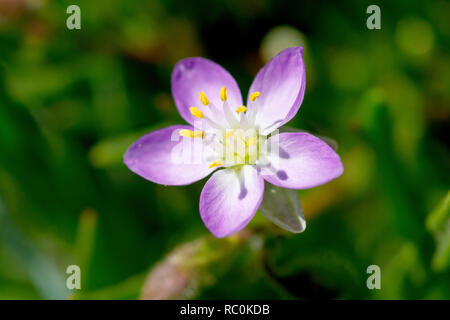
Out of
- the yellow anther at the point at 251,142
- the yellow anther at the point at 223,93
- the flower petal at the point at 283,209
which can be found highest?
the yellow anther at the point at 223,93

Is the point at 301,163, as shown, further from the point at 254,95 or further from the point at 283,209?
the point at 254,95

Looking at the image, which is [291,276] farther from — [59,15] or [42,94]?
[59,15]

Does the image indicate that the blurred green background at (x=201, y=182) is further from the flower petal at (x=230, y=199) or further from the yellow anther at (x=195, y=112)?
the yellow anther at (x=195, y=112)

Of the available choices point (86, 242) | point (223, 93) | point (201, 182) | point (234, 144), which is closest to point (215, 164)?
point (234, 144)

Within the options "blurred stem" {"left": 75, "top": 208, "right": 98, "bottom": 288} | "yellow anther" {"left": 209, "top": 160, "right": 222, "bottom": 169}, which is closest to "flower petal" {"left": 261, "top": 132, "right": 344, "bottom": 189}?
"yellow anther" {"left": 209, "top": 160, "right": 222, "bottom": 169}

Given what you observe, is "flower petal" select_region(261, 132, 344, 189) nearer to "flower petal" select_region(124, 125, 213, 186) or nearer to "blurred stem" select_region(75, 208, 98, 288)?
"flower petal" select_region(124, 125, 213, 186)

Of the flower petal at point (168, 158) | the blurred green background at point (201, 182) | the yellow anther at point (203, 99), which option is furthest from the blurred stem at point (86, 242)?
the yellow anther at point (203, 99)
